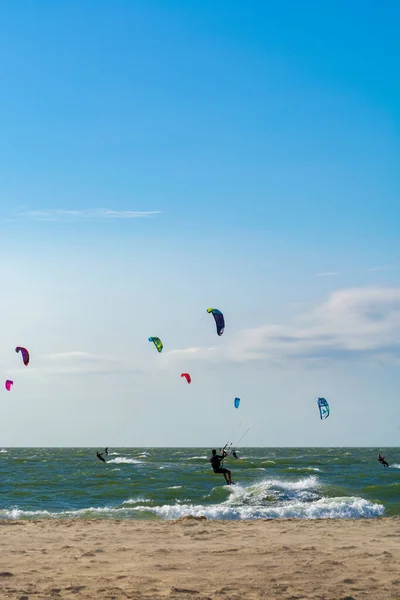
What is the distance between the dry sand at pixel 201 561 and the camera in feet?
24.7

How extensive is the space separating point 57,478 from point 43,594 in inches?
893

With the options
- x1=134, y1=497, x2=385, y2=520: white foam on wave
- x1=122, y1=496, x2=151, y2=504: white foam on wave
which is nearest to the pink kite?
x1=122, y1=496, x2=151, y2=504: white foam on wave

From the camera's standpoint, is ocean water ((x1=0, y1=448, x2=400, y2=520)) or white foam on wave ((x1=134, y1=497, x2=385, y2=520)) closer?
white foam on wave ((x1=134, y1=497, x2=385, y2=520))

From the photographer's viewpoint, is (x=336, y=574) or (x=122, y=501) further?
(x=122, y=501)

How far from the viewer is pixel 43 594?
732 cm

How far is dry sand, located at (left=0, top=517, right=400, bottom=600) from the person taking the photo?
24.7 ft

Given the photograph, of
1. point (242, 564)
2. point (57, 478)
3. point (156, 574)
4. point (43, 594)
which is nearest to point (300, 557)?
point (242, 564)

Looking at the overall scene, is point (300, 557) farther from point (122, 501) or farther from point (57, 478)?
point (57, 478)

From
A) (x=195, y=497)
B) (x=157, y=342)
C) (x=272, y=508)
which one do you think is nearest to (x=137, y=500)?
(x=195, y=497)

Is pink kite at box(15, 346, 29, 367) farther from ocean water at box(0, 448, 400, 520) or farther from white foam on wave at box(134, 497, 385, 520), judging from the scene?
white foam on wave at box(134, 497, 385, 520)

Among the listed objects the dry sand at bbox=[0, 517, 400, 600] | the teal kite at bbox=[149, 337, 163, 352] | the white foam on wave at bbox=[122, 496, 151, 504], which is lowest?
the white foam on wave at bbox=[122, 496, 151, 504]

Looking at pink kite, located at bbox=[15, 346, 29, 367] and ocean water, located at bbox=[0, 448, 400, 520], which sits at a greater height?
pink kite, located at bbox=[15, 346, 29, 367]

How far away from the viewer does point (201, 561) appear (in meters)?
9.27

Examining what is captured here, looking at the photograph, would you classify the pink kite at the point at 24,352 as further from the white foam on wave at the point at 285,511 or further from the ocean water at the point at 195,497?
the white foam on wave at the point at 285,511
